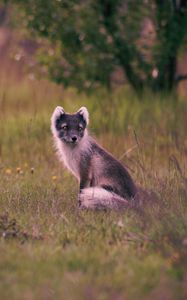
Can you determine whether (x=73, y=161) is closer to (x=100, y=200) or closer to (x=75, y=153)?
(x=75, y=153)

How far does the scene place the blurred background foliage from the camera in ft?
45.6

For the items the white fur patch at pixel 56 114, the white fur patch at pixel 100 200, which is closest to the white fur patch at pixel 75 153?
the white fur patch at pixel 56 114

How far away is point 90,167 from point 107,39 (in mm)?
5895

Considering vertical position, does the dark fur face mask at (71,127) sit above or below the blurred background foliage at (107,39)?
below

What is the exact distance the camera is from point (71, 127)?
9.38 m

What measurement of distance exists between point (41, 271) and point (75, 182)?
4097 mm

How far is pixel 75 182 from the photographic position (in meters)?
10.1

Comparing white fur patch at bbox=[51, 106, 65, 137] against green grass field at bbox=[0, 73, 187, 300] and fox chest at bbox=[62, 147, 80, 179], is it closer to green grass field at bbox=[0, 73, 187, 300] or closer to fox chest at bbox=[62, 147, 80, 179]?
fox chest at bbox=[62, 147, 80, 179]

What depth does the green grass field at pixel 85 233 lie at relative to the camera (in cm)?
574

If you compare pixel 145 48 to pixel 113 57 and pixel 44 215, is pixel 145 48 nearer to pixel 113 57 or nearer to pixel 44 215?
pixel 113 57

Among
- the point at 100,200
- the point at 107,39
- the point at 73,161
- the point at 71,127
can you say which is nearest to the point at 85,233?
the point at 100,200

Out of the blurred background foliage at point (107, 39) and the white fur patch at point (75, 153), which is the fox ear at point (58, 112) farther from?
the blurred background foliage at point (107, 39)

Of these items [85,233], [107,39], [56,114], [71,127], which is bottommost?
[85,233]

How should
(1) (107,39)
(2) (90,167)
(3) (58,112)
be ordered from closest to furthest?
1. (2) (90,167)
2. (3) (58,112)
3. (1) (107,39)
